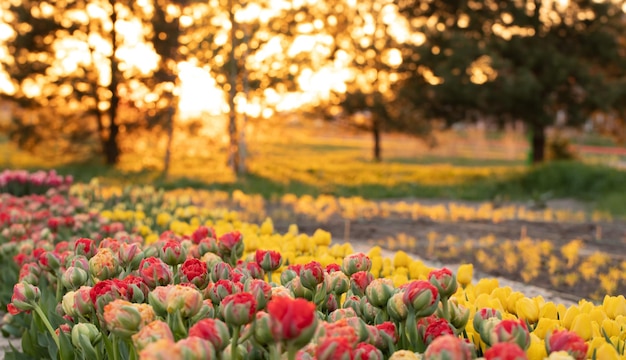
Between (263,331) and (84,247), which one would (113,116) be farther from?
(263,331)

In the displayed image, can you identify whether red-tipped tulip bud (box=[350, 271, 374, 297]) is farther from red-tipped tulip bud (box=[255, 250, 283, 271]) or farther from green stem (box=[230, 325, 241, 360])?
green stem (box=[230, 325, 241, 360])

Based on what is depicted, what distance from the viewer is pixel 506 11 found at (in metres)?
17.3

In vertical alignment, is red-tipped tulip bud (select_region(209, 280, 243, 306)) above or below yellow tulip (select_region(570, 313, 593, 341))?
above

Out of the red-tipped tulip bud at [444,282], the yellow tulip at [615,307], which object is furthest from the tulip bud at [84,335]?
the yellow tulip at [615,307]

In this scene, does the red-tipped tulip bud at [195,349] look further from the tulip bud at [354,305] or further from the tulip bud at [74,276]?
the tulip bud at [74,276]

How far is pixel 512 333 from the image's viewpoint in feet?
4.66

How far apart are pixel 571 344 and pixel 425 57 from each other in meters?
16.9

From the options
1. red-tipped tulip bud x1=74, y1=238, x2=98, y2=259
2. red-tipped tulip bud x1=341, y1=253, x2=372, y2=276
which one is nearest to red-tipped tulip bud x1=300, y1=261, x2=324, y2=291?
red-tipped tulip bud x1=341, y1=253, x2=372, y2=276

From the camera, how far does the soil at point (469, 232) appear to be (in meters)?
6.20

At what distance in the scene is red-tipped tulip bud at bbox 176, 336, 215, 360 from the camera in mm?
1232

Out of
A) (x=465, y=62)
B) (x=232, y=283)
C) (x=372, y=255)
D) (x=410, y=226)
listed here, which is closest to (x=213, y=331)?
(x=232, y=283)

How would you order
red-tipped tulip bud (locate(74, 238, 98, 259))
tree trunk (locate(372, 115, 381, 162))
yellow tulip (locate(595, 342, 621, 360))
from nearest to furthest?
yellow tulip (locate(595, 342, 621, 360))
red-tipped tulip bud (locate(74, 238, 98, 259))
tree trunk (locate(372, 115, 381, 162))

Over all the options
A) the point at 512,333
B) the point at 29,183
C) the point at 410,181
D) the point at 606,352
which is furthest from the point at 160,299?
the point at 410,181

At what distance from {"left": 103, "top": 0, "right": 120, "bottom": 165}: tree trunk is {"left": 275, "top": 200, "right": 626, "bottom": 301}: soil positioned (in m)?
12.0
